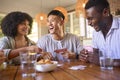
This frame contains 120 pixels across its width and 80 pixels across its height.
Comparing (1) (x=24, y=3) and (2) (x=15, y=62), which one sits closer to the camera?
(2) (x=15, y=62)

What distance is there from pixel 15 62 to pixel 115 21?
3.89 feet

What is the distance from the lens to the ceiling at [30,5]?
691cm

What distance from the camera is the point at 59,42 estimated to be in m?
2.36

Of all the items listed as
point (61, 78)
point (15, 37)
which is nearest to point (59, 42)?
point (15, 37)

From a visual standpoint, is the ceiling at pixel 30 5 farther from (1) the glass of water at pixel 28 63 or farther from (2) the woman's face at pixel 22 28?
Answer: (1) the glass of water at pixel 28 63

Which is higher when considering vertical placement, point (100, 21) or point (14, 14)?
point (14, 14)

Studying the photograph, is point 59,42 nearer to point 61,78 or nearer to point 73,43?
point 73,43

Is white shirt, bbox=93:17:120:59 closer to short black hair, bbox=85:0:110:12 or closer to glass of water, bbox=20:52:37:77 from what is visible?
short black hair, bbox=85:0:110:12

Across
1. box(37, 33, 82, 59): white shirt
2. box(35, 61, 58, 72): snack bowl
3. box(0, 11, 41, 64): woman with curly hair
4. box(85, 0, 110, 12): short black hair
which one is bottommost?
box(35, 61, 58, 72): snack bowl

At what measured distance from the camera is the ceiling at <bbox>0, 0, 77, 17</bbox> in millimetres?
6905

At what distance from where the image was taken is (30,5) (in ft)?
24.9

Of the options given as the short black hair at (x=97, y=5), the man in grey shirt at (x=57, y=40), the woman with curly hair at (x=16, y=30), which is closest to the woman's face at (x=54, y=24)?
the man in grey shirt at (x=57, y=40)

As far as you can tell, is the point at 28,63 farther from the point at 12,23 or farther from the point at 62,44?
the point at 12,23

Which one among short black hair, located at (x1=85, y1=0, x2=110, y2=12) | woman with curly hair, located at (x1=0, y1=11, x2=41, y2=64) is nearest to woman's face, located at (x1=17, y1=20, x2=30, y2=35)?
woman with curly hair, located at (x1=0, y1=11, x2=41, y2=64)
